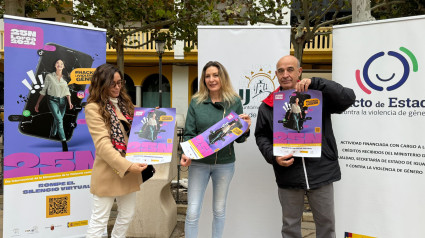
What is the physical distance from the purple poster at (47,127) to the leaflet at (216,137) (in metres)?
1.34

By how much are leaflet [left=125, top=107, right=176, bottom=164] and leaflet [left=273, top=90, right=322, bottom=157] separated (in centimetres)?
83

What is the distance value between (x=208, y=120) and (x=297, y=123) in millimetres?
741

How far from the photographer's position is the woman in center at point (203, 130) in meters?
3.04

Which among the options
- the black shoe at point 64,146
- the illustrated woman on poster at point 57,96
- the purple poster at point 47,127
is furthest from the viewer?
the black shoe at point 64,146

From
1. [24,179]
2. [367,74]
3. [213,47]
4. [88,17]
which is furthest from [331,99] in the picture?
[88,17]

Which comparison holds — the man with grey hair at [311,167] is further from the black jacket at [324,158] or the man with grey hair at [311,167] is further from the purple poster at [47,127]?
the purple poster at [47,127]

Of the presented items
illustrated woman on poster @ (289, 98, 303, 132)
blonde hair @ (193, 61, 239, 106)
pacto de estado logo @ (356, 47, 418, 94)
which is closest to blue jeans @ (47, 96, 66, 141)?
blonde hair @ (193, 61, 239, 106)

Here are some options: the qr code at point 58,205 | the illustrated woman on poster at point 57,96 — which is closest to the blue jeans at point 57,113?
the illustrated woman on poster at point 57,96

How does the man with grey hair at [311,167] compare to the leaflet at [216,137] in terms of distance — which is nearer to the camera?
the man with grey hair at [311,167]

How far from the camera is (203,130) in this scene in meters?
3.04

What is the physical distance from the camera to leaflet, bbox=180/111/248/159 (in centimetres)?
284

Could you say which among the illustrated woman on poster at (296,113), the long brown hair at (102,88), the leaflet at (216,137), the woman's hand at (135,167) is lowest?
the woman's hand at (135,167)

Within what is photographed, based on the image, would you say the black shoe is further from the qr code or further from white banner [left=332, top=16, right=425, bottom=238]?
white banner [left=332, top=16, right=425, bottom=238]

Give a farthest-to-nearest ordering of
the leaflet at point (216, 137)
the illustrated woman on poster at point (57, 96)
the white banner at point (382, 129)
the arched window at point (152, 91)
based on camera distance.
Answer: the arched window at point (152, 91), the illustrated woman on poster at point (57, 96), the white banner at point (382, 129), the leaflet at point (216, 137)
